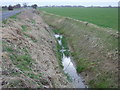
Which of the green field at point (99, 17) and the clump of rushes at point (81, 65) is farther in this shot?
the green field at point (99, 17)

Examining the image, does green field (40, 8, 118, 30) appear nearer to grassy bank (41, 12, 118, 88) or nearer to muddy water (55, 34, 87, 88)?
grassy bank (41, 12, 118, 88)

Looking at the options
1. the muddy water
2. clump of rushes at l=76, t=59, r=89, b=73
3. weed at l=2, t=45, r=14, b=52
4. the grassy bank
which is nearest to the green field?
the grassy bank

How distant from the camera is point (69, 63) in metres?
20.5

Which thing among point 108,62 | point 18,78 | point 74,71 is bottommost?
point 74,71

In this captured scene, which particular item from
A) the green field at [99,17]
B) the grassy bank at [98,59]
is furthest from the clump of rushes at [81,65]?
the green field at [99,17]

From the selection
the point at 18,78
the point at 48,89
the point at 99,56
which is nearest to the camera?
the point at 18,78

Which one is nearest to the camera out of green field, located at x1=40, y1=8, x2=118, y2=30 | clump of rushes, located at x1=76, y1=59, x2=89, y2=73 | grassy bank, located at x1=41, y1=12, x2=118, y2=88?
grassy bank, located at x1=41, y1=12, x2=118, y2=88

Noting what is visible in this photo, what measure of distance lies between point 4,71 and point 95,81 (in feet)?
23.3

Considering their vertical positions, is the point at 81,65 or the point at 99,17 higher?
the point at 99,17

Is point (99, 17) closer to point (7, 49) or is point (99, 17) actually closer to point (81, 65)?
point (81, 65)

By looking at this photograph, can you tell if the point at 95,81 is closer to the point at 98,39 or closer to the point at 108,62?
the point at 108,62

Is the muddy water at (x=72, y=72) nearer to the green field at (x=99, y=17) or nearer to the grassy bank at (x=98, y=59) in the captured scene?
the grassy bank at (x=98, y=59)

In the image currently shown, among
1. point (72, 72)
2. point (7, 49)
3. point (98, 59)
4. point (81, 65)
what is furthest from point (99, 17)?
point (7, 49)

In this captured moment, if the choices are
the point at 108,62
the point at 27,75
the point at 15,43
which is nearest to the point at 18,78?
the point at 27,75
